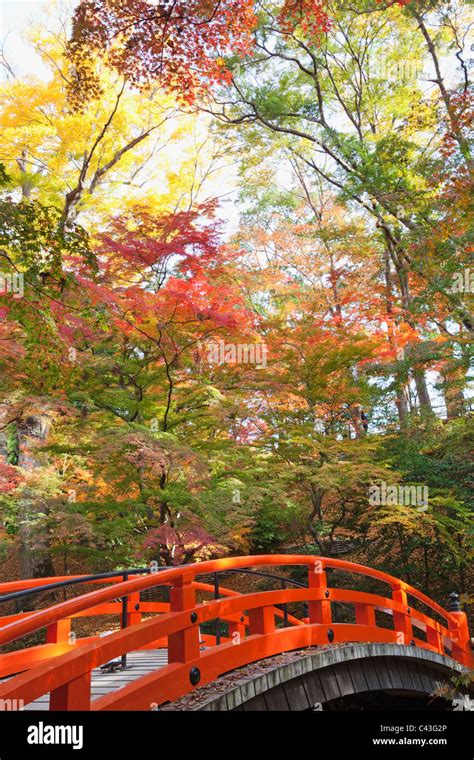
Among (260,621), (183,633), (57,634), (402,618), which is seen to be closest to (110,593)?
(183,633)

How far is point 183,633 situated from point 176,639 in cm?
7

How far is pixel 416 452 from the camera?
12086 millimetres

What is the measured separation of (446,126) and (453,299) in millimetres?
3179

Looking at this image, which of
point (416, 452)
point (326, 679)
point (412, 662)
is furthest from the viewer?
point (416, 452)

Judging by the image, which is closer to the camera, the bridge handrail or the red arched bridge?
the bridge handrail

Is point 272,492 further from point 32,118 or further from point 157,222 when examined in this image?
point 32,118

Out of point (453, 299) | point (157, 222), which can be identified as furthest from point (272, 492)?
point (157, 222)

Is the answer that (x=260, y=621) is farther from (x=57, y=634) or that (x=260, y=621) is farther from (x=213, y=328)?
(x=213, y=328)

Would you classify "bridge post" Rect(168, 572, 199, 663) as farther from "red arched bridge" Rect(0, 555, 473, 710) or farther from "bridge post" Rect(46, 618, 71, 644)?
"bridge post" Rect(46, 618, 71, 644)

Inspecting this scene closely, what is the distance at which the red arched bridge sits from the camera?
285 centimetres

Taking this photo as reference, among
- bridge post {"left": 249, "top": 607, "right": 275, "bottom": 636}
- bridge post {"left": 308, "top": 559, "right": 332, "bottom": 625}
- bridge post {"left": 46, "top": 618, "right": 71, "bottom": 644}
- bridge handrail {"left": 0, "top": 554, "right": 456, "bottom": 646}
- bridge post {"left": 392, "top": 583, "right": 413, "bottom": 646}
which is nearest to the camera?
bridge handrail {"left": 0, "top": 554, "right": 456, "bottom": 646}

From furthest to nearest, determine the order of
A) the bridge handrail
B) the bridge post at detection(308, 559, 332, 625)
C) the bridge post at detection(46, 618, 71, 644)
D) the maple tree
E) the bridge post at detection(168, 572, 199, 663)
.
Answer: the maple tree, the bridge post at detection(308, 559, 332, 625), the bridge post at detection(46, 618, 71, 644), the bridge post at detection(168, 572, 199, 663), the bridge handrail

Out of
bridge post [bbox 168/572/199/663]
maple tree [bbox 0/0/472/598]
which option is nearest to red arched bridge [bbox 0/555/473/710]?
bridge post [bbox 168/572/199/663]

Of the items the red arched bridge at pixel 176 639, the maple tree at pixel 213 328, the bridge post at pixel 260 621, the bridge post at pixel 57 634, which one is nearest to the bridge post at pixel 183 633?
the red arched bridge at pixel 176 639
